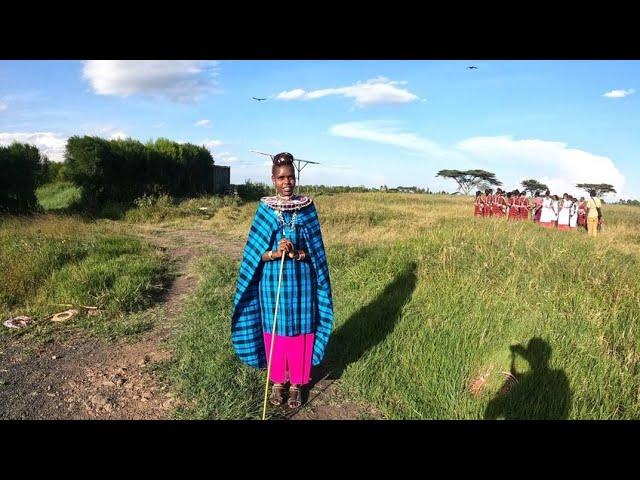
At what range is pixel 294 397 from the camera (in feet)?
11.3

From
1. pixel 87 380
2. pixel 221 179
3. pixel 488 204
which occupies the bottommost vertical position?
pixel 87 380

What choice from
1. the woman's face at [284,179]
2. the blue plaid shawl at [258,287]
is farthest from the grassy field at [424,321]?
the woman's face at [284,179]

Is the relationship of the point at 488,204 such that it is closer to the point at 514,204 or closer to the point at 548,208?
the point at 514,204

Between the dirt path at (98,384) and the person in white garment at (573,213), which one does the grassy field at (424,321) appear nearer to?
the dirt path at (98,384)

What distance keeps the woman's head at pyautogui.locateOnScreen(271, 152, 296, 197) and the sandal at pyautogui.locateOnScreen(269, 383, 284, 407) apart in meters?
1.45

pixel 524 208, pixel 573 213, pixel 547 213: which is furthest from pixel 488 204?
pixel 573 213

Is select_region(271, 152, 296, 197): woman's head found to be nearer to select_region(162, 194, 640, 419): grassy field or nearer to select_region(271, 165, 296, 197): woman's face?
select_region(271, 165, 296, 197): woman's face

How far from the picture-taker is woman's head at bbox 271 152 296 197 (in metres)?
3.15

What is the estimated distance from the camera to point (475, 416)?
315 cm

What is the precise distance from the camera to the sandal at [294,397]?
3.41 metres

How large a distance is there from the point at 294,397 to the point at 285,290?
2.71ft

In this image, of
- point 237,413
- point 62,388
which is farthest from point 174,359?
point 237,413
